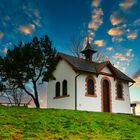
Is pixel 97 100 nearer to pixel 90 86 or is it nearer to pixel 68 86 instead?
pixel 90 86

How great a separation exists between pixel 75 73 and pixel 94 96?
3.36 metres

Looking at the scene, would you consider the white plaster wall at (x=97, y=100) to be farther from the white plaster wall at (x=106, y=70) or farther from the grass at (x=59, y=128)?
the grass at (x=59, y=128)

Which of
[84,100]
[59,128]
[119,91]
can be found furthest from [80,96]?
[59,128]

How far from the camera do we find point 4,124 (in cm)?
1612

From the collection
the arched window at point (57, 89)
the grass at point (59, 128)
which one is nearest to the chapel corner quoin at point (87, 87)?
the arched window at point (57, 89)

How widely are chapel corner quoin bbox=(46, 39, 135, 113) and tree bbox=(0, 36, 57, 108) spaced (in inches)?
63.5

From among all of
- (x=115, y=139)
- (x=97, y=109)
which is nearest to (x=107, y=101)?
(x=97, y=109)

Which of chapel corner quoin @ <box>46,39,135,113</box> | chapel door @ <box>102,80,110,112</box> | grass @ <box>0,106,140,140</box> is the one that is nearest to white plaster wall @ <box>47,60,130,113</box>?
chapel corner quoin @ <box>46,39,135,113</box>

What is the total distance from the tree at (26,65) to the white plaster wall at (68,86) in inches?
40.0

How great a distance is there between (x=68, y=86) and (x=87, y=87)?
211 centimetres

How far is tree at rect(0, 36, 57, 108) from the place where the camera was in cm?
3456

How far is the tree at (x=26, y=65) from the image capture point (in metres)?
34.6

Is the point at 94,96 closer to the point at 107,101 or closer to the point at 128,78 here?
the point at 107,101

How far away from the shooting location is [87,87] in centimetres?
3278
